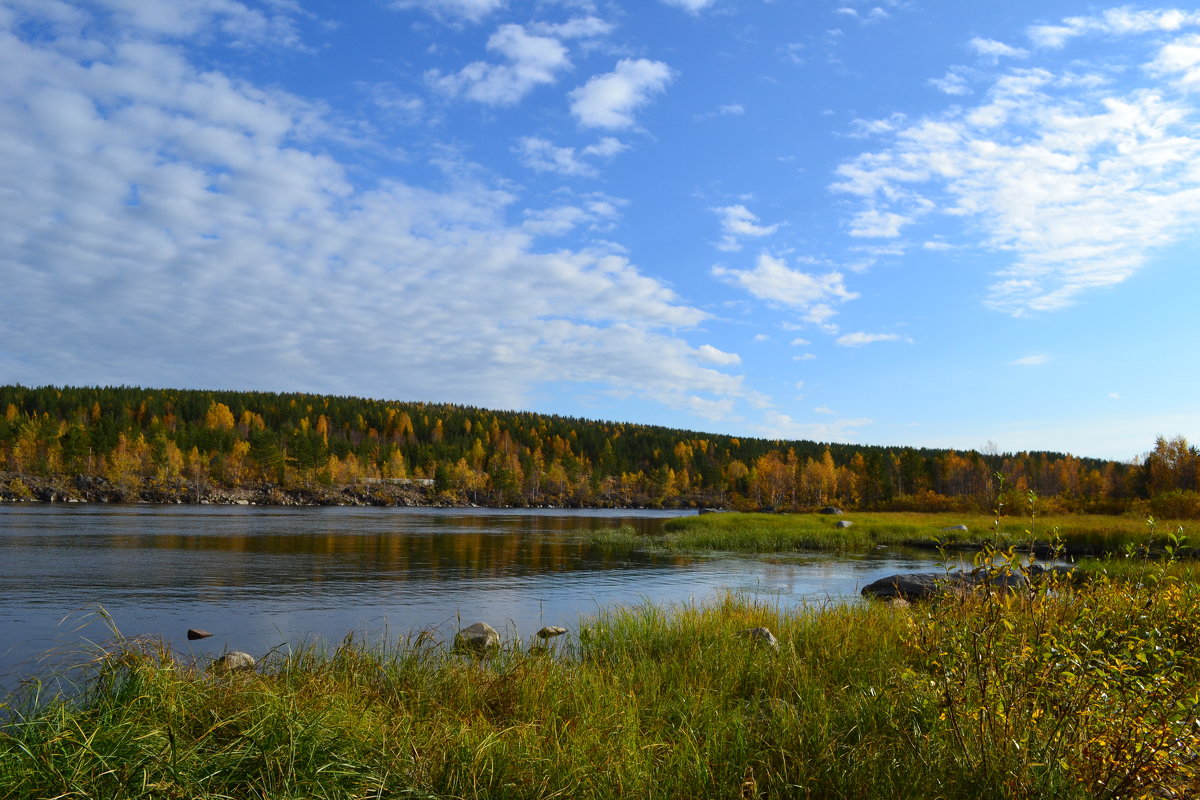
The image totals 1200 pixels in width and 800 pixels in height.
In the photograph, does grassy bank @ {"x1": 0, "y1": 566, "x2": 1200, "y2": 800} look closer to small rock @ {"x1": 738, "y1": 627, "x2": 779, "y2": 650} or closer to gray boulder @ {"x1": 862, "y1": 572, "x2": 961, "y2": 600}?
small rock @ {"x1": 738, "y1": 627, "x2": 779, "y2": 650}

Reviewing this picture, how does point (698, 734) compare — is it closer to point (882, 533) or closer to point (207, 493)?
point (882, 533)

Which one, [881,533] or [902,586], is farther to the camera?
[881,533]

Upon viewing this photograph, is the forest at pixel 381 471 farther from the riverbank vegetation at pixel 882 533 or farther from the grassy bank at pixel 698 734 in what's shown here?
the grassy bank at pixel 698 734

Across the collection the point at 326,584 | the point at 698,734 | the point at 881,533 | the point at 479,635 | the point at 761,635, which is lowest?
the point at 326,584

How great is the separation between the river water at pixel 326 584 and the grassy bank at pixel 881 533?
18.5 ft

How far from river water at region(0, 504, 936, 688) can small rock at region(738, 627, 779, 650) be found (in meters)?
4.31

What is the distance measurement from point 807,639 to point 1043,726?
7.10 metres

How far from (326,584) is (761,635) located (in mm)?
21161

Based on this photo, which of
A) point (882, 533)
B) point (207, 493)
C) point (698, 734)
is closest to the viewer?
point (698, 734)

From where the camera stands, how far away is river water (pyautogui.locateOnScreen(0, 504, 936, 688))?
19.4 metres

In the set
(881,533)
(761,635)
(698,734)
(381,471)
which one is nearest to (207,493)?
(381,471)

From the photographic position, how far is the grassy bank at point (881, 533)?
1587 inches

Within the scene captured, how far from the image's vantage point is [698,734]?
7887mm

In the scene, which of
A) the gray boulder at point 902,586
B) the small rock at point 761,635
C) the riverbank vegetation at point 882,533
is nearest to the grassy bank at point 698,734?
the small rock at point 761,635
